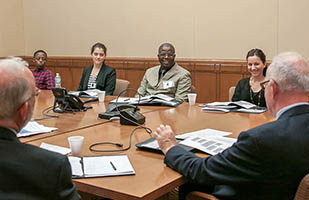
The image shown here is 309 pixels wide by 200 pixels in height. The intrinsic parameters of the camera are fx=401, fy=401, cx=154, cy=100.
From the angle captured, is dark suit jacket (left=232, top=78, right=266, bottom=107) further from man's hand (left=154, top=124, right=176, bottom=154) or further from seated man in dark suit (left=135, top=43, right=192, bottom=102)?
man's hand (left=154, top=124, right=176, bottom=154)

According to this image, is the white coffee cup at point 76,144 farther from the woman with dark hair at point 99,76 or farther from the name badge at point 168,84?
the woman with dark hair at point 99,76

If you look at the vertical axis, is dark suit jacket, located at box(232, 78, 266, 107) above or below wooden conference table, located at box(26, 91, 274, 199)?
above

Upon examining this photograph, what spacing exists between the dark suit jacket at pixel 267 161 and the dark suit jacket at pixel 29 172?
77cm

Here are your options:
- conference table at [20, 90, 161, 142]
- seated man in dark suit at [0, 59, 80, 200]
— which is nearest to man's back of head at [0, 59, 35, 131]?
seated man in dark suit at [0, 59, 80, 200]

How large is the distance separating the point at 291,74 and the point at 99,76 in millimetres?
3832

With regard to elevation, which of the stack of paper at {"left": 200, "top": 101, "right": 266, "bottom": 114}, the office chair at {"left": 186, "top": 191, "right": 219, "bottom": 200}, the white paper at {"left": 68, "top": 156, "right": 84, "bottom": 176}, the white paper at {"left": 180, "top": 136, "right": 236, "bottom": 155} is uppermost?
the stack of paper at {"left": 200, "top": 101, "right": 266, "bottom": 114}

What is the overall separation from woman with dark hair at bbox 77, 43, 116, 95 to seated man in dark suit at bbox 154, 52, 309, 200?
3.47m

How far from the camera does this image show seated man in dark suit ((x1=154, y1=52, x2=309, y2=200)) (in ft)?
5.67

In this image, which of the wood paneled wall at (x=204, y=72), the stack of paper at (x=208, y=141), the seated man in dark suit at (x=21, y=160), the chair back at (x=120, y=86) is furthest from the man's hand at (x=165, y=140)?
the wood paneled wall at (x=204, y=72)

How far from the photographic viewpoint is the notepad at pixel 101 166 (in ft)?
6.28

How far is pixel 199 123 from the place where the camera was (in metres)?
3.04

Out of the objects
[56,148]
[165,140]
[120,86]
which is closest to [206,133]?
[165,140]

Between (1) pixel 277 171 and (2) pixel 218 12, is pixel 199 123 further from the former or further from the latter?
(2) pixel 218 12

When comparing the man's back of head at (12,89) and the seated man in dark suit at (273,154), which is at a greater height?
the man's back of head at (12,89)
